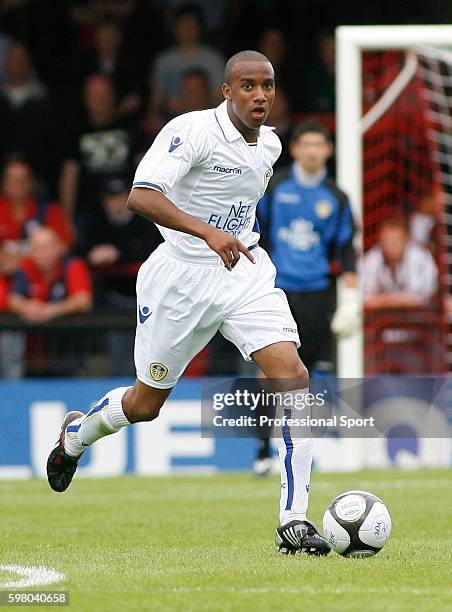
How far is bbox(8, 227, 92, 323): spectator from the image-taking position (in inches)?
495

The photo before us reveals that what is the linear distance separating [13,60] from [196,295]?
8892 mm

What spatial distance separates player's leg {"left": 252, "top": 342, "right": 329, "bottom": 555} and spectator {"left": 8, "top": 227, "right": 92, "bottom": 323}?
6067 mm

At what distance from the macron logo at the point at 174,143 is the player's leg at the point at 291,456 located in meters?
1.09

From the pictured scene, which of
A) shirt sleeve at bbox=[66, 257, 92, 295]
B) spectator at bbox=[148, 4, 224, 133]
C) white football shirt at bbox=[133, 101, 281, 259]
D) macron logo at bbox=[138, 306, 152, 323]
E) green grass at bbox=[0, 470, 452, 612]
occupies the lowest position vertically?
green grass at bbox=[0, 470, 452, 612]

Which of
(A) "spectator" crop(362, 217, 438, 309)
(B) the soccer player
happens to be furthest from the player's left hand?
(B) the soccer player

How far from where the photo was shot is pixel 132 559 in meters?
6.35

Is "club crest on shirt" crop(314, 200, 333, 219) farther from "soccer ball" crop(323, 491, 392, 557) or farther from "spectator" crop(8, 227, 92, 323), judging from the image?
"soccer ball" crop(323, 491, 392, 557)

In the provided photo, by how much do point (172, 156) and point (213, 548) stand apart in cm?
199

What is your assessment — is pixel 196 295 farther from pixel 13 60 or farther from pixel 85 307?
pixel 13 60

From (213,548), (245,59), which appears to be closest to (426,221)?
(245,59)

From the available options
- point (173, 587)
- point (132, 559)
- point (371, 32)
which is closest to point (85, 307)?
point (371, 32)

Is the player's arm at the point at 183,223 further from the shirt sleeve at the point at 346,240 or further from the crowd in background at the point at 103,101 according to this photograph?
the crowd in background at the point at 103,101

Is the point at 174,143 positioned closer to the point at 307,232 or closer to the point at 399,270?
the point at 307,232

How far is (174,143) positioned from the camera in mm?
6617
